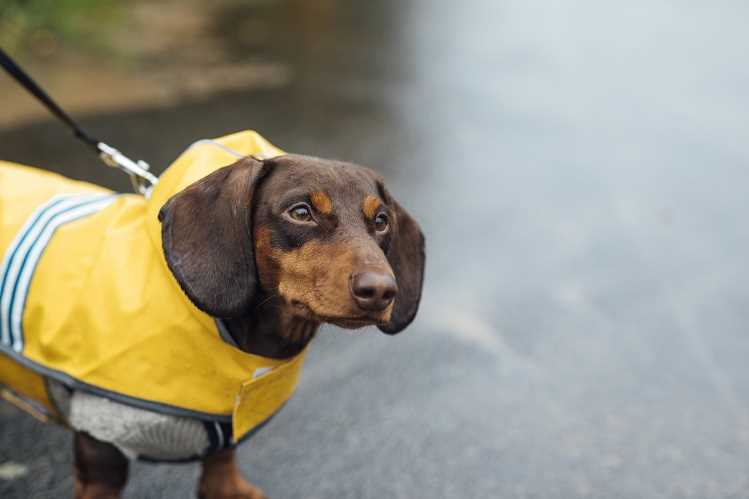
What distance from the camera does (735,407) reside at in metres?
3.90

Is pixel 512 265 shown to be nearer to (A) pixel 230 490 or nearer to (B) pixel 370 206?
(A) pixel 230 490

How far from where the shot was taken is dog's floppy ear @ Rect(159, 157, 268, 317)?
224 cm

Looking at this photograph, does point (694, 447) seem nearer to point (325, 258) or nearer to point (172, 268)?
point (325, 258)

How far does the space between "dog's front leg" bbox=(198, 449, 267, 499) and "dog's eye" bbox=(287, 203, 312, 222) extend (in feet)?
3.14

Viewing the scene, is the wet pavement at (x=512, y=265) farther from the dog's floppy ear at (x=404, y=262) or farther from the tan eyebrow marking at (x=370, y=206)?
the tan eyebrow marking at (x=370, y=206)

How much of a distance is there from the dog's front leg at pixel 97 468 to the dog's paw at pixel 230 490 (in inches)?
14.7

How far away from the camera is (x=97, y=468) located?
2.54 meters

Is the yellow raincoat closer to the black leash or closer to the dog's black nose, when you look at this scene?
the black leash

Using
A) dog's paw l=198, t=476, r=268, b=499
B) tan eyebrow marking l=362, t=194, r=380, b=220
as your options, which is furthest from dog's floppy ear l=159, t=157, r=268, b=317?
dog's paw l=198, t=476, r=268, b=499

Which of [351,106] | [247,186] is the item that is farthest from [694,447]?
[351,106]

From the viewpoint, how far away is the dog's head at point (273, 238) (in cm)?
219

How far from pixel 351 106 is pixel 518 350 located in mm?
3296

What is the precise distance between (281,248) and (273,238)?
0.11 feet

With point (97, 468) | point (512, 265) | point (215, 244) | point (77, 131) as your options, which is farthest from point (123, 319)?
point (512, 265)
